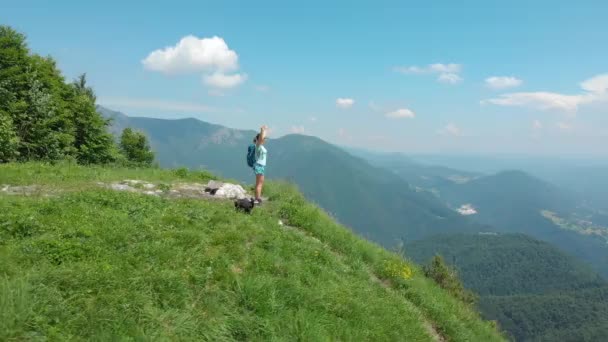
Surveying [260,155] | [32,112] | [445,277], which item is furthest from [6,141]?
[445,277]

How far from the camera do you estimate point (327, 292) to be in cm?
912

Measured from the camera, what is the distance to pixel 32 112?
24.8m

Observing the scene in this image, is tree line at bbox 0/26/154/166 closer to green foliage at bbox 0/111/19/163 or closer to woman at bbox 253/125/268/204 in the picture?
green foliage at bbox 0/111/19/163

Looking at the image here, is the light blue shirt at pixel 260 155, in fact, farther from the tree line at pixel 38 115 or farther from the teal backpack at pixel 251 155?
the tree line at pixel 38 115

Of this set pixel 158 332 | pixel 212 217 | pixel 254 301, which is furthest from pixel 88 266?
pixel 212 217

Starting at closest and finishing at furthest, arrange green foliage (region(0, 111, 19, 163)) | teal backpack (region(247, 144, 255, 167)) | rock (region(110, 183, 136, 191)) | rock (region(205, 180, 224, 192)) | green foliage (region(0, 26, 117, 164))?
rock (region(110, 183, 136, 191))
teal backpack (region(247, 144, 255, 167))
rock (region(205, 180, 224, 192))
green foliage (region(0, 111, 19, 163))
green foliage (region(0, 26, 117, 164))

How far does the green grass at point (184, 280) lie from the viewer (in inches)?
224

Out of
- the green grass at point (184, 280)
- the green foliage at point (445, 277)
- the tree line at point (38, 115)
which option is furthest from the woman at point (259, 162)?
the tree line at point (38, 115)

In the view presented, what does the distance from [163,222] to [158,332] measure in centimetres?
473

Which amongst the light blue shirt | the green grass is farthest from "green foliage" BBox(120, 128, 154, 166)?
the light blue shirt

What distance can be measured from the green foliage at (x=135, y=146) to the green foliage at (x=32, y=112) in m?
22.6

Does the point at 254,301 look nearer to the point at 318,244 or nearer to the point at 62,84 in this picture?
the point at 318,244

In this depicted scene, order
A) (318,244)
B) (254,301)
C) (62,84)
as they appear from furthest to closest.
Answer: (62,84) → (318,244) → (254,301)

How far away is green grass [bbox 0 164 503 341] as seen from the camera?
5684 millimetres
